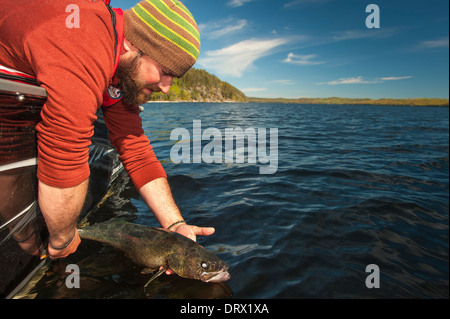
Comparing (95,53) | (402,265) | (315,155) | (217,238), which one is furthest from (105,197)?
(315,155)

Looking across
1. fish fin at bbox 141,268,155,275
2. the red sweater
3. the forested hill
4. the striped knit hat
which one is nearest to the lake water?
fish fin at bbox 141,268,155,275

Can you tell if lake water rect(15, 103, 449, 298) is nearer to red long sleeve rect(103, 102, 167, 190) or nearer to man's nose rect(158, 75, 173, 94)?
red long sleeve rect(103, 102, 167, 190)

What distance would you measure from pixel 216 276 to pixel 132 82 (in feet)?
7.90

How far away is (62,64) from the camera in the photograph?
186 centimetres

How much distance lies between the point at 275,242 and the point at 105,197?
12.5ft

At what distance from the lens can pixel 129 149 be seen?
11.8ft

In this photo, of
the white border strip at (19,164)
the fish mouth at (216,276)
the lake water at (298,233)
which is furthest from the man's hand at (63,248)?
the fish mouth at (216,276)

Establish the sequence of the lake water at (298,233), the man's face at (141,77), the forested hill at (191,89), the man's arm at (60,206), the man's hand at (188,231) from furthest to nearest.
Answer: the forested hill at (191,89), the man's hand at (188,231), the lake water at (298,233), the man's face at (141,77), the man's arm at (60,206)

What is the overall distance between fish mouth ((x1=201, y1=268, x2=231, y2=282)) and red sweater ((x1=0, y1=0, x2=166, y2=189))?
168 cm

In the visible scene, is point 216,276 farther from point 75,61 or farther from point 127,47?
point 127,47

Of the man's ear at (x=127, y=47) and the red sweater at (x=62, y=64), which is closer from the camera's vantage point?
the red sweater at (x=62, y=64)

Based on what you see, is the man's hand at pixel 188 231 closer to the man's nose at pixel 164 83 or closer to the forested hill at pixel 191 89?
the man's nose at pixel 164 83

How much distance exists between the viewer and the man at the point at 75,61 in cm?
187

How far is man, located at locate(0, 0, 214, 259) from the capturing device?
187cm
